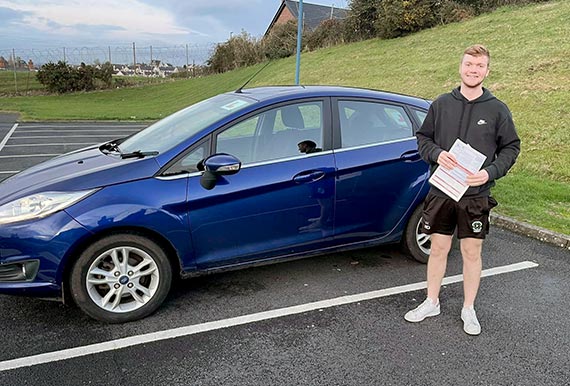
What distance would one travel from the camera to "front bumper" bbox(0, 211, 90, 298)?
2916 mm

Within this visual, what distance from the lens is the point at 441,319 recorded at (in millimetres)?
3359

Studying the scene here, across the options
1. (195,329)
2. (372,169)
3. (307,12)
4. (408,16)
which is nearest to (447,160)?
(372,169)

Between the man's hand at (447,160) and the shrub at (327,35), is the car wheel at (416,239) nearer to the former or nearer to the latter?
the man's hand at (447,160)

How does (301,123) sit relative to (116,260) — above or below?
above

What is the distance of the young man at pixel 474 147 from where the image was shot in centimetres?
287

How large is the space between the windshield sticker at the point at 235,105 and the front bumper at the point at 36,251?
1.43 meters

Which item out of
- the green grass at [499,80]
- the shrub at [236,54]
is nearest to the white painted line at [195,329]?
the green grass at [499,80]

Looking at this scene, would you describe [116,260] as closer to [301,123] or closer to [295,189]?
[295,189]

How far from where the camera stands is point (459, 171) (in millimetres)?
2908

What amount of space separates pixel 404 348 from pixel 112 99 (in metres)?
27.6

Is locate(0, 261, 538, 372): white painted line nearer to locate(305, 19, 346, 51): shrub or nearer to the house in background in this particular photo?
locate(305, 19, 346, 51): shrub

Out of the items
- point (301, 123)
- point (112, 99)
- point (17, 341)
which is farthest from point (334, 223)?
point (112, 99)

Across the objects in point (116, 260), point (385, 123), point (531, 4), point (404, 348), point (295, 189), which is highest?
point (531, 4)

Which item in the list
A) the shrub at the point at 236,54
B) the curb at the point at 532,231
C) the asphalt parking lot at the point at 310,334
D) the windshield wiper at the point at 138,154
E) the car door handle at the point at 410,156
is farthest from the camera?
the shrub at the point at 236,54
